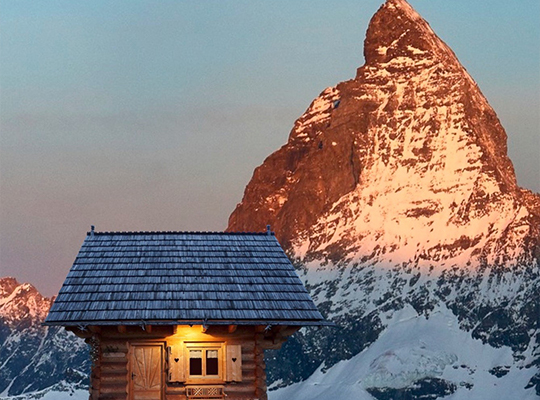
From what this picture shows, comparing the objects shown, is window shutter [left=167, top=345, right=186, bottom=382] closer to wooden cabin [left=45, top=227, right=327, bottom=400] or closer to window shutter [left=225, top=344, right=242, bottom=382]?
wooden cabin [left=45, top=227, right=327, bottom=400]

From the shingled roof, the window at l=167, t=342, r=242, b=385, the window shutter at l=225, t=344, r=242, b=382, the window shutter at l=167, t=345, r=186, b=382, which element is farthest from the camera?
the window shutter at l=225, t=344, r=242, b=382

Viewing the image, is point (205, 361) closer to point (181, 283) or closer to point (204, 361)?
point (204, 361)

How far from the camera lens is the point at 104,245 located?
101 feet

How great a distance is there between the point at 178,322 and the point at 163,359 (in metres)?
1.77

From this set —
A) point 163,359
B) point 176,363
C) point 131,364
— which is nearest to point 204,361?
point 176,363

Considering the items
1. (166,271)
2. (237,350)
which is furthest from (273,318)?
(166,271)

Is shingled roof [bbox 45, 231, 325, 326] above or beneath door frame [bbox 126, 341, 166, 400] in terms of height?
above

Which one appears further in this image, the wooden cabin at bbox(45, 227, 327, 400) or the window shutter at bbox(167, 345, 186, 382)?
the window shutter at bbox(167, 345, 186, 382)

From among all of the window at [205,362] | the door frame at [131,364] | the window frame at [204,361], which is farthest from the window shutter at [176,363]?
the door frame at [131,364]

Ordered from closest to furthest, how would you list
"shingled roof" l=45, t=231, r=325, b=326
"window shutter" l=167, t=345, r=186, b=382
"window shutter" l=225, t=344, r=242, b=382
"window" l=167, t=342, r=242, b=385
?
"shingled roof" l=45, t=231, r=325, b=326
"window shutter" l=167, t=345, r=186, b=382
"window" l=167, t=342, r=242, b=385
"window shutter" l=225, t=344, r=242, b=382

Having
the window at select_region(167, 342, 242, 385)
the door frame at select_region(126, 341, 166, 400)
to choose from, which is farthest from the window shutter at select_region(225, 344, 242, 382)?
the door frame at select_region(126, 341, 166, 400)

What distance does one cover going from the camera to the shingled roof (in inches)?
1088

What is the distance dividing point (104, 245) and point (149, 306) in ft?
11.7

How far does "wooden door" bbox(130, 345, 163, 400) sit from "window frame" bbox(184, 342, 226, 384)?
2.24ft
